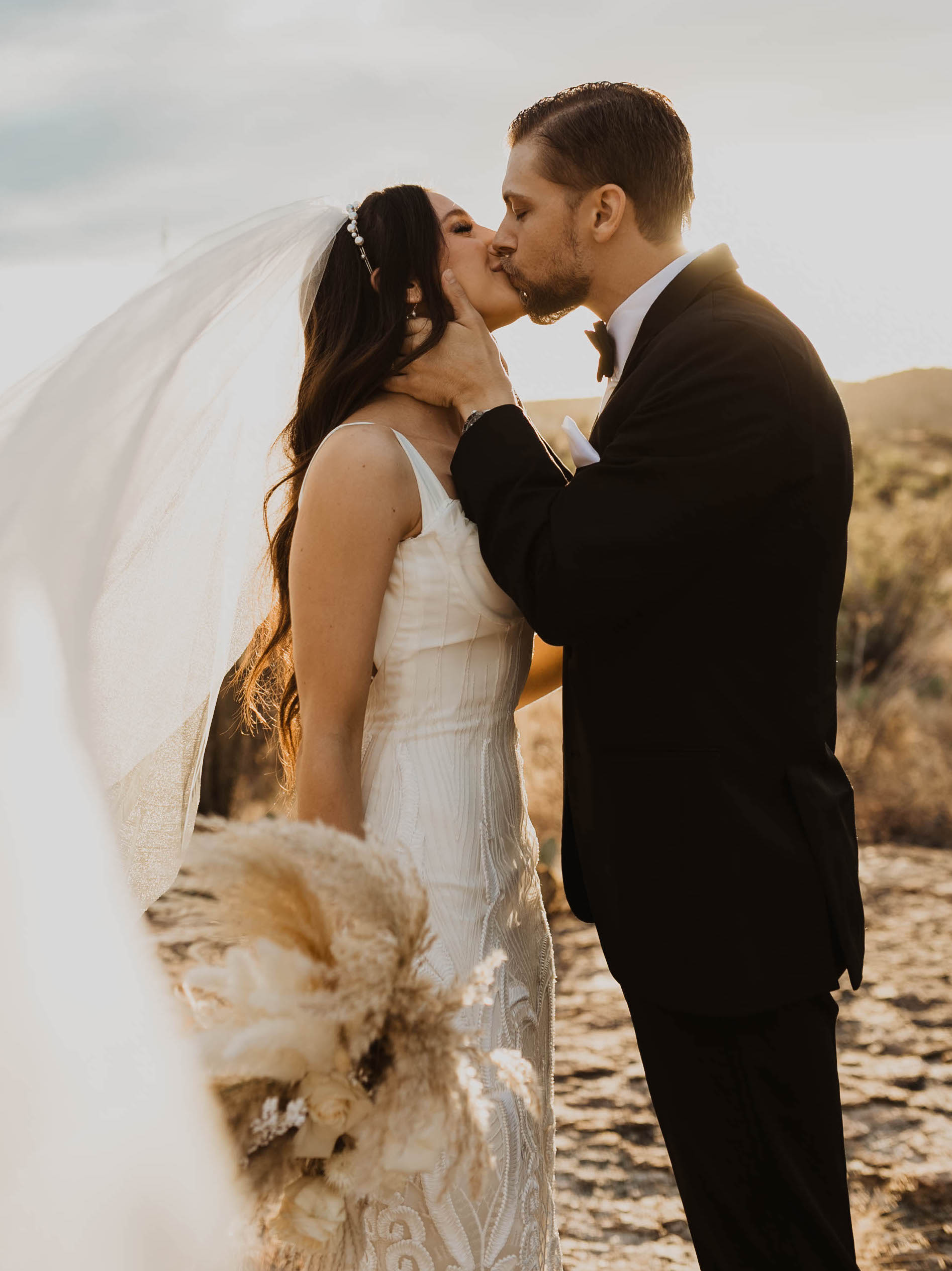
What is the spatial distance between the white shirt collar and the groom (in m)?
0.22

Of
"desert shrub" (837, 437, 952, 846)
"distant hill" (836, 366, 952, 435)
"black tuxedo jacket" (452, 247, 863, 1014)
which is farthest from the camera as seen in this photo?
"distant hill" (836, 366, 952, 435)

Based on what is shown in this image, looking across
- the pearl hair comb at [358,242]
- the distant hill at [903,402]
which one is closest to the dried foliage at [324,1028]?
the pearl hair comb at [358,242]

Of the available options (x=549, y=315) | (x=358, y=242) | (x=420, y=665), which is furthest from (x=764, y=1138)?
(x=358, y=242)

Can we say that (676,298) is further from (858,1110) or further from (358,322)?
(858,1110)

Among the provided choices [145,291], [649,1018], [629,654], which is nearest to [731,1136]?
[649,1018]

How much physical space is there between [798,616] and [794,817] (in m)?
0.37

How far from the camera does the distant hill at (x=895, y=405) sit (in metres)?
24.8

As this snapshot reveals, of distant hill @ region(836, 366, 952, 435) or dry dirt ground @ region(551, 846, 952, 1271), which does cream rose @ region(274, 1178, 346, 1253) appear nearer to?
dry dirt ground @ region(551, 846, 952, 1271)

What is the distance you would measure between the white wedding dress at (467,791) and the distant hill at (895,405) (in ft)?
62.4

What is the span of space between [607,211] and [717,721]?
1.14 meters

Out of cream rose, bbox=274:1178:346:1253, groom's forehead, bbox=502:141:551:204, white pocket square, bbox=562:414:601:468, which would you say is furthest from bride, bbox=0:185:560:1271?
cream rose, bbox=274:1178:346:1253

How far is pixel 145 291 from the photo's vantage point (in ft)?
7.41

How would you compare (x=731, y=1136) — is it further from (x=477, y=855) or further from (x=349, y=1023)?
(x=349, y=1023)

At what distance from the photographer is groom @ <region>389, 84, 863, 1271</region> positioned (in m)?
1.89
